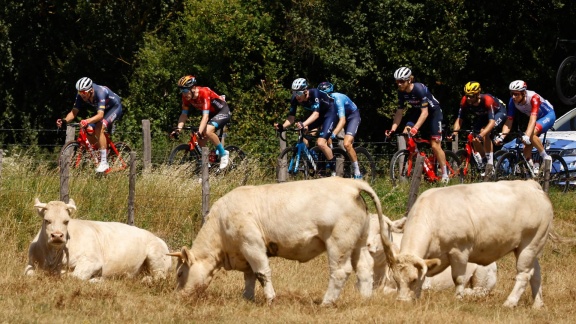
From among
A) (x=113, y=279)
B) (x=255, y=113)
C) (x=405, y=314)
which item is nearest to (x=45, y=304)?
(x=113, y=279)

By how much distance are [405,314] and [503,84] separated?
20.5 meters

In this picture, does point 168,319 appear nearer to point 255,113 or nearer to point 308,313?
point 308,313

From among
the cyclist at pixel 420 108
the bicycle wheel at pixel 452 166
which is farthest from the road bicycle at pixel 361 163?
the bicycle wheel at pixel 452 166

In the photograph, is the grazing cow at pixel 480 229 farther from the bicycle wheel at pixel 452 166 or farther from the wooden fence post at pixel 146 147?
the wooden fence post at pixel 146 147

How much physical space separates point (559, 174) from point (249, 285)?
1035 cm

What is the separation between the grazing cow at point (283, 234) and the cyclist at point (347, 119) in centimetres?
743

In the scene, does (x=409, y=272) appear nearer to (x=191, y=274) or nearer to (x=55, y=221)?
(x=191, y=274)

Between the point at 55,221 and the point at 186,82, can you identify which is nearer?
the point at 55,221

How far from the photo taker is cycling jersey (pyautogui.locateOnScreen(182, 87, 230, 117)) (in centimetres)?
2184

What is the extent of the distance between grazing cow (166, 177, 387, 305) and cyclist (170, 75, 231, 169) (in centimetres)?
743

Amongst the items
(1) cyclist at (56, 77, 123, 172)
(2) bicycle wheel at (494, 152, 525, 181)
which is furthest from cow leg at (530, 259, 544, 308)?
(1) cyclist at (56, 77, 123, 172)

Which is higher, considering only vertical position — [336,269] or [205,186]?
[205,186]

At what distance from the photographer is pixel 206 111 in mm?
21719

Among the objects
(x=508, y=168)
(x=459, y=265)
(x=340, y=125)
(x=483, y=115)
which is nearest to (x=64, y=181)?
(x=340, y=125)
